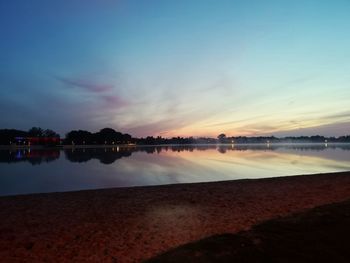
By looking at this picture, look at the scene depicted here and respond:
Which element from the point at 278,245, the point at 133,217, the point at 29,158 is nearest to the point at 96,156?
the point at 29,158

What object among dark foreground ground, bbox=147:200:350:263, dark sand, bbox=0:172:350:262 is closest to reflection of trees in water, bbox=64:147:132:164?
dark sand, bbox=0:172:350:262

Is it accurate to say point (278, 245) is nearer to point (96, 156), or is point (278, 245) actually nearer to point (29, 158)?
point (29, 158)

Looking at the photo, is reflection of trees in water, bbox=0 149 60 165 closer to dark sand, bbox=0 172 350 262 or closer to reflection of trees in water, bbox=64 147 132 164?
reflection of trees in water, bbox=64 147 132 164

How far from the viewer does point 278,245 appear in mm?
6367

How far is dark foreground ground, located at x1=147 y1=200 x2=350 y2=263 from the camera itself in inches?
227

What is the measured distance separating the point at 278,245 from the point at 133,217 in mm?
5390

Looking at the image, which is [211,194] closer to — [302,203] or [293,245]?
[302,203]

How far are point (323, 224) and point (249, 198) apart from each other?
5726 mm

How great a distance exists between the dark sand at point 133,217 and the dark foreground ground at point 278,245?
1.11 m

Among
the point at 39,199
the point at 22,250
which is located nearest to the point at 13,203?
the point at 39,199

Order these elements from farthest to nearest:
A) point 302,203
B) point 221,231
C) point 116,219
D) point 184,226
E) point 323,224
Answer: point 302,203 < point 116,219 < point 184,226 < point 221,231 < point 323,224

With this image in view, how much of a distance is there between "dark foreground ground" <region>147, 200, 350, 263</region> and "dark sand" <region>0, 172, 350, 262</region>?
1.11 metres

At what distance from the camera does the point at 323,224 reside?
309 inches

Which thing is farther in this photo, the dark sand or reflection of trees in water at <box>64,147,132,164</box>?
reflection of trees in water at <box>64,147,132,164</box>
